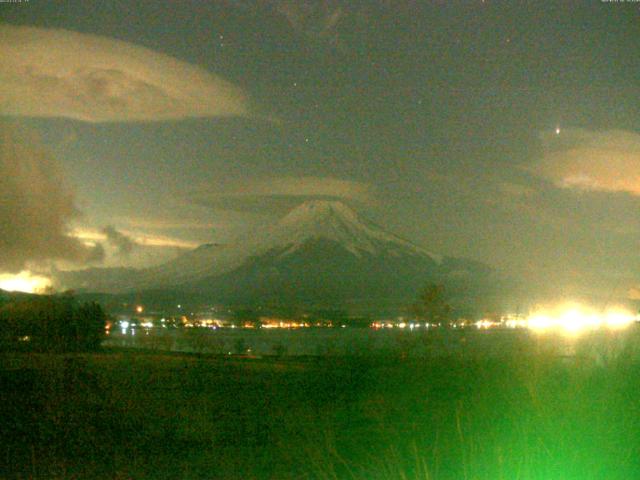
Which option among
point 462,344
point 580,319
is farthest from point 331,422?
point 462,344

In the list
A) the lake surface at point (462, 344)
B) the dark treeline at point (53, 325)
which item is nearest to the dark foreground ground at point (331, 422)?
the lake surface at point (462, 344)

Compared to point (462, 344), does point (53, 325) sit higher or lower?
higher

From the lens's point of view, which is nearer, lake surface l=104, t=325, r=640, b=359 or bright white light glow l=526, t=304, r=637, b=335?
lake surface l=104, t=325, r=640, b=359

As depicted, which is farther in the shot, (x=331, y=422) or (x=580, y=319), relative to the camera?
(x=580, y=319)

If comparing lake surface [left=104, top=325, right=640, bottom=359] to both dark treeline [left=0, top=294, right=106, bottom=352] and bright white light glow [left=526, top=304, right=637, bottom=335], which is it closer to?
bright white light glow [left=526, top=304, right=637, bottom=335]

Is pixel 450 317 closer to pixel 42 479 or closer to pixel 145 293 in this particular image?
pixel 42 479

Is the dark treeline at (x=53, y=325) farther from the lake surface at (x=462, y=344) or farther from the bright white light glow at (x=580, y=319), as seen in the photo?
the bright white light glow at (x=580, y=319)

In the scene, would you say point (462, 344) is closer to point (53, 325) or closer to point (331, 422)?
point (331, 422)

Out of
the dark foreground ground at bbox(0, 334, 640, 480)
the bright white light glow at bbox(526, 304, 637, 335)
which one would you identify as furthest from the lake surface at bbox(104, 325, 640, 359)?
the dark foreground ground at bbox(0, 334, 640, 480)
